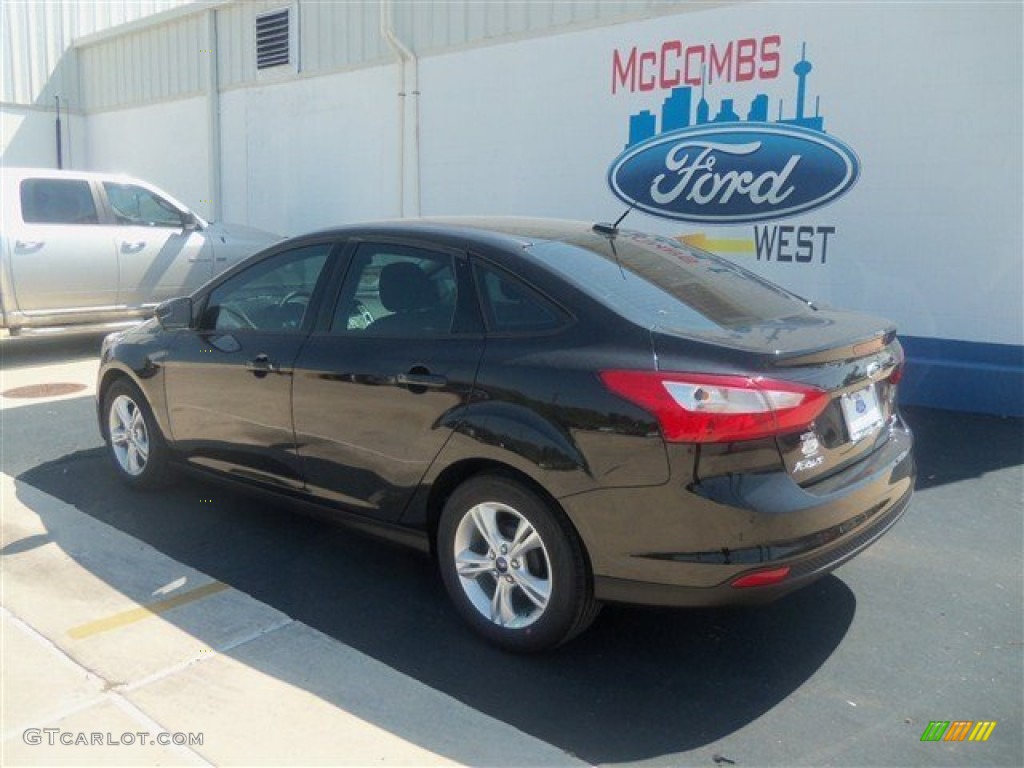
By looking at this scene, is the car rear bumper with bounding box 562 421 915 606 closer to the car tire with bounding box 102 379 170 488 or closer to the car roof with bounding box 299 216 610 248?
the car roof with bounding box 299 216 610 248

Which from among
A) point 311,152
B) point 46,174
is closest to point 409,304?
point 46,174

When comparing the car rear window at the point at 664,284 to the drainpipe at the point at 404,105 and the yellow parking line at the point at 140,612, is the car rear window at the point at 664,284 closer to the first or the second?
the yellow parking line at the point at 140,612

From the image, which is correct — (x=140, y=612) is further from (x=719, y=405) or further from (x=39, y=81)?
(x=39, y=81)

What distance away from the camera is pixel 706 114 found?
832cm

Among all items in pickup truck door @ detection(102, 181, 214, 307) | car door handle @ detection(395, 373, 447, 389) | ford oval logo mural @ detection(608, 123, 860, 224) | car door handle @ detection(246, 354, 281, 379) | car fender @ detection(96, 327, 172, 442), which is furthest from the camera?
pickup truck door @ detection(102, 181, 214, 307)

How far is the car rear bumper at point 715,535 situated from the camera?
122 inches

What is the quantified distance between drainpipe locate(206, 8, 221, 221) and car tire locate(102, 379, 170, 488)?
8.99 m

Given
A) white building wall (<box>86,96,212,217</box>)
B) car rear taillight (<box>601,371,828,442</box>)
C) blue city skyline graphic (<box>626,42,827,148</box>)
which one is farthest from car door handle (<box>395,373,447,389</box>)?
white building wall (<box>86,96,212,217</box>)

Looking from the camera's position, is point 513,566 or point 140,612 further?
point 140,612

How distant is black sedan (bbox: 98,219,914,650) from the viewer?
3.12 meters

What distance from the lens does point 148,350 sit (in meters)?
5.20

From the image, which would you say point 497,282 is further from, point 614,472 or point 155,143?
point 155,143

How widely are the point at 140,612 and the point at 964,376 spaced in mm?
6041

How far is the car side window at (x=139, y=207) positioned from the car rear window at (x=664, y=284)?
25.1 ft
